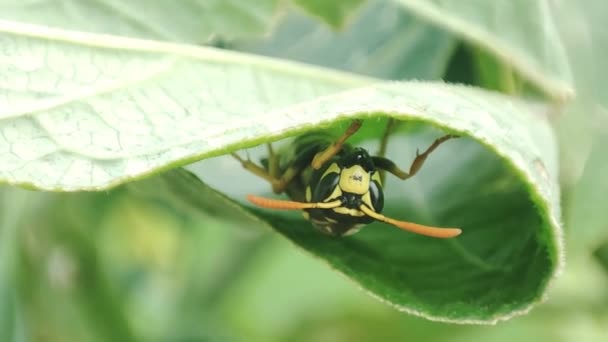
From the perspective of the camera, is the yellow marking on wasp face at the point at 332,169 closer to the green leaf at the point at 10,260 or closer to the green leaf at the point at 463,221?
the green leaf at the point at 463,221

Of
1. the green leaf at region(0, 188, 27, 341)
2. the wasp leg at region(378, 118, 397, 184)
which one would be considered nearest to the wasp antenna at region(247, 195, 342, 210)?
the wasp leg at region(378, 118, 397, 184)

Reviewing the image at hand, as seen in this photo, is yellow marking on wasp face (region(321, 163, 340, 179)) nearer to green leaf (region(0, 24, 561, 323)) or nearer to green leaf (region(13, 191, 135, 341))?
green leaf (region(0, 24, 561, 323))

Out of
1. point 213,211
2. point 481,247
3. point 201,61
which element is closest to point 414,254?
point 481,247

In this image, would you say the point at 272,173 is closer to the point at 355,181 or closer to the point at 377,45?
the point at 355,181

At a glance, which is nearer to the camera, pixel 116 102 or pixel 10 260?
pixel 116 102

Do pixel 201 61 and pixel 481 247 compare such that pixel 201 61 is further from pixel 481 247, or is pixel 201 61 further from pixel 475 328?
pixel 475 328

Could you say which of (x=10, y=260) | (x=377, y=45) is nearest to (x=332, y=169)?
(x=377, y=45)

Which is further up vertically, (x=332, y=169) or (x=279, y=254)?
(x=332, y=169)

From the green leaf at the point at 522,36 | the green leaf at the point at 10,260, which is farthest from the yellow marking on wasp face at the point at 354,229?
the green leaf at the point at 10,260
